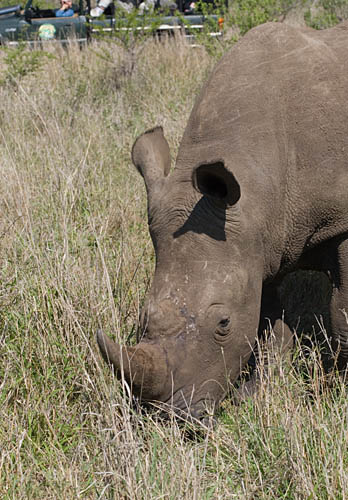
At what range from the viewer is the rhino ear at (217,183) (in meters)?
3.34

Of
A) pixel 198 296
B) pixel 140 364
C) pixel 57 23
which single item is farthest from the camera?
pixel 57 23

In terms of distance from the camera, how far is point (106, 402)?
11.5 ft

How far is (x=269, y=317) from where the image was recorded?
4645mm

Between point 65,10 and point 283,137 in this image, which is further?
point 65,10

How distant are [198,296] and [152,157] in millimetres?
935

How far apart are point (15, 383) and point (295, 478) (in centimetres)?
151

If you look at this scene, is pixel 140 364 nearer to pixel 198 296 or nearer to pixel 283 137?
pixel 198 296

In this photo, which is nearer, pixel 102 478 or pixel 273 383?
pixel 102 478

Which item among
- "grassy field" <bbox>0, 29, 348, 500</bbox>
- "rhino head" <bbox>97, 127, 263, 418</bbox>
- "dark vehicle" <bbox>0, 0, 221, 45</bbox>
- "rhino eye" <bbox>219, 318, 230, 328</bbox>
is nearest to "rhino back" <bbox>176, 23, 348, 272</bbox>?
"rhino head" <bbox>97, 127, 263, 418</bbox>

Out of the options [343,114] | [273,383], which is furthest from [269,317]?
[343,114]

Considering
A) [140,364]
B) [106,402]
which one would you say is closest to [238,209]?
[140,364]

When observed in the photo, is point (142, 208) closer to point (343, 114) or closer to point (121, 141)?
point (121, 141)

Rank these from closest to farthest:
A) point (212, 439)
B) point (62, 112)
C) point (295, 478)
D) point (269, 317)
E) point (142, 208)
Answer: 1. point (295, 478)
2. point (212, 439)
3. point (269, 317)
4. point (142, 208)
5. point (62, 112)

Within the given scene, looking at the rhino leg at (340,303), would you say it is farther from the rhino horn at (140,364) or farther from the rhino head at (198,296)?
the rhino horn at (140,364)
